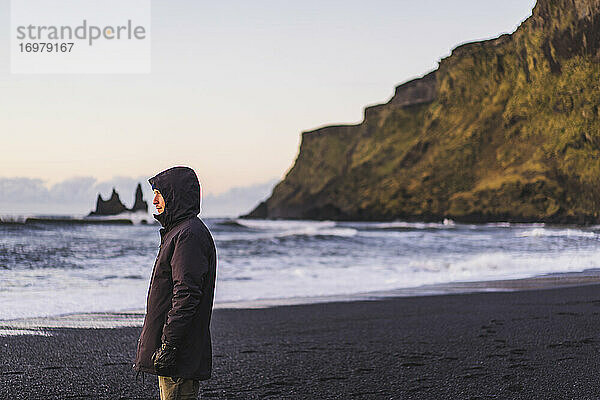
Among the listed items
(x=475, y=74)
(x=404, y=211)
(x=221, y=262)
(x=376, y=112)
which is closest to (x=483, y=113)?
(x=475, y=74)

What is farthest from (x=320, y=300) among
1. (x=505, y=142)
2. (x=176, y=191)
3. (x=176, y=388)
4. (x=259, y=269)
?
(x=505, y=142)

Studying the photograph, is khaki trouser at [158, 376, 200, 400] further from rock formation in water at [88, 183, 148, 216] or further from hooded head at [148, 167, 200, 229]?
rock formation in water at [88, 183, 148, 216]

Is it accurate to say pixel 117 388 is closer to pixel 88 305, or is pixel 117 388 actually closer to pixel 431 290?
pixel 88 305

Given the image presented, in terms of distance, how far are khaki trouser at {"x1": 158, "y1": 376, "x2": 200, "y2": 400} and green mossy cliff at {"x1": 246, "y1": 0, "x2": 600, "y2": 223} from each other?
3268 inches

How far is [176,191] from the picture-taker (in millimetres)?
3145

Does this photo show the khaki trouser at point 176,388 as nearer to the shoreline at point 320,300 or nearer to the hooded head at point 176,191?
the hooded head at point 176,191

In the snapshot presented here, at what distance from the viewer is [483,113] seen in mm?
100062

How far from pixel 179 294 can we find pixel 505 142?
96.4m

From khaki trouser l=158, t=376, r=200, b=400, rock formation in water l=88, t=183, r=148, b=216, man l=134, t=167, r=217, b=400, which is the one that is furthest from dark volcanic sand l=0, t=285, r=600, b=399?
rock formation in water l=88, t=183, r=148, b=216

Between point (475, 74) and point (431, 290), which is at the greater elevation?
point (475, 74)

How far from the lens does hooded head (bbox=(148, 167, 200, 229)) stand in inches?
124

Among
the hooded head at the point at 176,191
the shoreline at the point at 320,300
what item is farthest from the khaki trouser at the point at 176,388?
the shoreline at the point at 320,300

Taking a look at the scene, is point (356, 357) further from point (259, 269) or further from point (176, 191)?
point (259, 269)

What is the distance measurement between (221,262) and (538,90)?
83.4m
